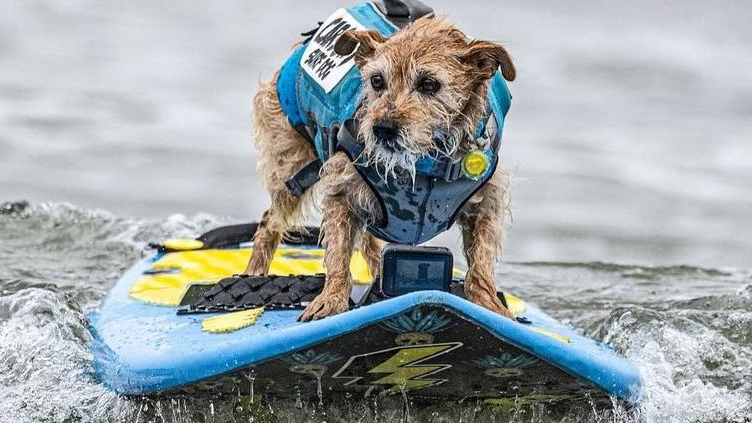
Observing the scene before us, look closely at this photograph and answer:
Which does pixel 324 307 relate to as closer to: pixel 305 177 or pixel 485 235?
pixel 485 235

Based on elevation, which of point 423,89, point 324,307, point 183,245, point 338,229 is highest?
point 423,89

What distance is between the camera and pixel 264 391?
4078mm

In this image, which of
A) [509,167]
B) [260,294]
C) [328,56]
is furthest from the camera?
[509,167]

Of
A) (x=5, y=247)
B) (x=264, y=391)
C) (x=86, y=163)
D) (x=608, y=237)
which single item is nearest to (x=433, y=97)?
(x=264, y=391)

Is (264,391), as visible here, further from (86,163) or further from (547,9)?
(547,9)

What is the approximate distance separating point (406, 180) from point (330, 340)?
806 millimetres

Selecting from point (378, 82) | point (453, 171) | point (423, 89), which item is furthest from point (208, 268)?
point (423, 89)

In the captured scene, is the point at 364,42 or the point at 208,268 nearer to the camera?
the point at 364,42

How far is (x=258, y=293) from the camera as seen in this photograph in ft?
15.5

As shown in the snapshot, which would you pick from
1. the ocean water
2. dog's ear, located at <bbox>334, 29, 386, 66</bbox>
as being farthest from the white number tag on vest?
the ocean water

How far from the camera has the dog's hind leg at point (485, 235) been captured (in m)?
4.34

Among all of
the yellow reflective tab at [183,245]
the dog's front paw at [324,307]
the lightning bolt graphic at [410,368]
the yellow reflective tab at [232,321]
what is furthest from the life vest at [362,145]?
the yellow reflective tab at [183,245]

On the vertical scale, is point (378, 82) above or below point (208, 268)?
above

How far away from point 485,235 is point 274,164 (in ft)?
5.18
